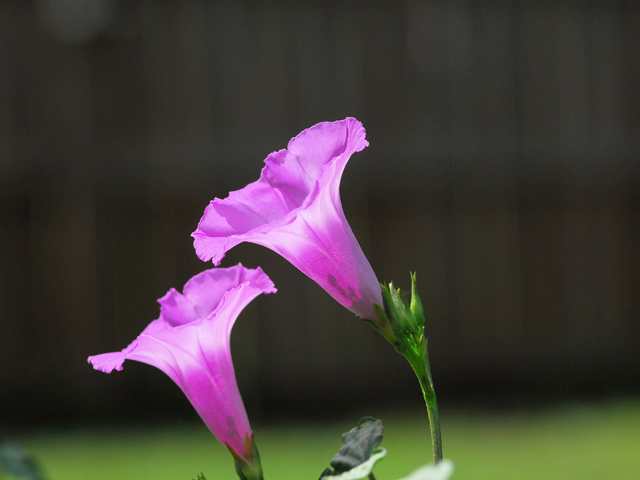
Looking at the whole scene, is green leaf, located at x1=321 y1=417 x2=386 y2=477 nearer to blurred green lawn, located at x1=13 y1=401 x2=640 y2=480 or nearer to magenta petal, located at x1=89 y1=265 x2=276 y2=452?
magenta petal, located at x1=89 y1=265 x2=276 y2=452

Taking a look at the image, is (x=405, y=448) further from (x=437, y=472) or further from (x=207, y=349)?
(x=437, y=472)

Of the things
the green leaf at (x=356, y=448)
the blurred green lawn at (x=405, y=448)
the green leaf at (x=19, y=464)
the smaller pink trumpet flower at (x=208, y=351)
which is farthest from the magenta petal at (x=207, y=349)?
the blurred green lawn at (x=405, y=448)

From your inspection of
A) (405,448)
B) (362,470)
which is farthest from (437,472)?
(405,448)

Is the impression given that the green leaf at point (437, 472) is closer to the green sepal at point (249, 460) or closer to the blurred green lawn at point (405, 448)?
the green sepal at point (249, 460)

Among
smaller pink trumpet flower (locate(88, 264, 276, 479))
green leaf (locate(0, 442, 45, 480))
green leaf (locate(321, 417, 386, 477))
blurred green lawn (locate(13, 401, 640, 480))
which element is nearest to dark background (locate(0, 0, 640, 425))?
blurred green lawn (locate(13, 401, 640, 480))

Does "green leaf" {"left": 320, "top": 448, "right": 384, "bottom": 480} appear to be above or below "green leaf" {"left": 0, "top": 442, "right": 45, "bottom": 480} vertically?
below

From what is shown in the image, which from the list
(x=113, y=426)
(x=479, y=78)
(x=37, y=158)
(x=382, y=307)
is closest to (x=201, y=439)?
(x=113, y=426)
